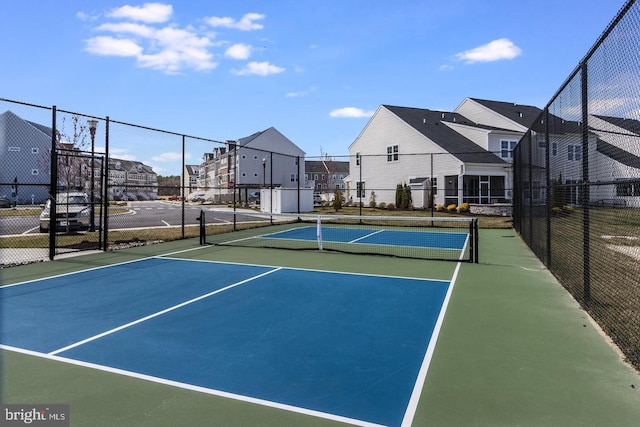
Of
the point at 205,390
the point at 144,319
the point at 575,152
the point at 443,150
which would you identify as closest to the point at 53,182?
the point at 144,319

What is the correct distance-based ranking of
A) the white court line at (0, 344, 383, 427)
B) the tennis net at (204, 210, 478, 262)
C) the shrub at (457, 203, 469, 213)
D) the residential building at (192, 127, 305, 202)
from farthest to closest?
the residential building at (192, 127, 305, 202) → the shrub at (457, 203, 469, 213) → the tennis net at (204, 210, 478, 262) → the white court line at (0, 344, 383, 427)

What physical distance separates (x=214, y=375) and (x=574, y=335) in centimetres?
399

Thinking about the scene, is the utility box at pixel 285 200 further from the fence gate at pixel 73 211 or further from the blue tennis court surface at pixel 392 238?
the fence gate at pixel 73 211

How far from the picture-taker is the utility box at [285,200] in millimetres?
24595

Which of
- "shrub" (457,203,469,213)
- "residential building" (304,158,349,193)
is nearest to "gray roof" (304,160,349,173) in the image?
"residential building" (304,158,349,193)

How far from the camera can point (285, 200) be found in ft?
82.5

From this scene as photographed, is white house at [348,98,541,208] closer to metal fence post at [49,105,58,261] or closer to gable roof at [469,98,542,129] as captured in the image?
gable roof at [469,98,542,129]

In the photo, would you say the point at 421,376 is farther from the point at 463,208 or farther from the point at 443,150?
the point at 443,150

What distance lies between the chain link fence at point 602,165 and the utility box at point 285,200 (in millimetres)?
17266

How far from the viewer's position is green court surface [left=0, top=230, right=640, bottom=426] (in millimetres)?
2838

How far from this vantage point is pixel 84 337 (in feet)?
14.6

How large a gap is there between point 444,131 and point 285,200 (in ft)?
50.6

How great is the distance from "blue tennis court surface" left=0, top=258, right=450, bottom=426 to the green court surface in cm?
22

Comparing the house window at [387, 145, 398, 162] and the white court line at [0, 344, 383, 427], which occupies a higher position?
the house window at [387, 145, 398, 162]
